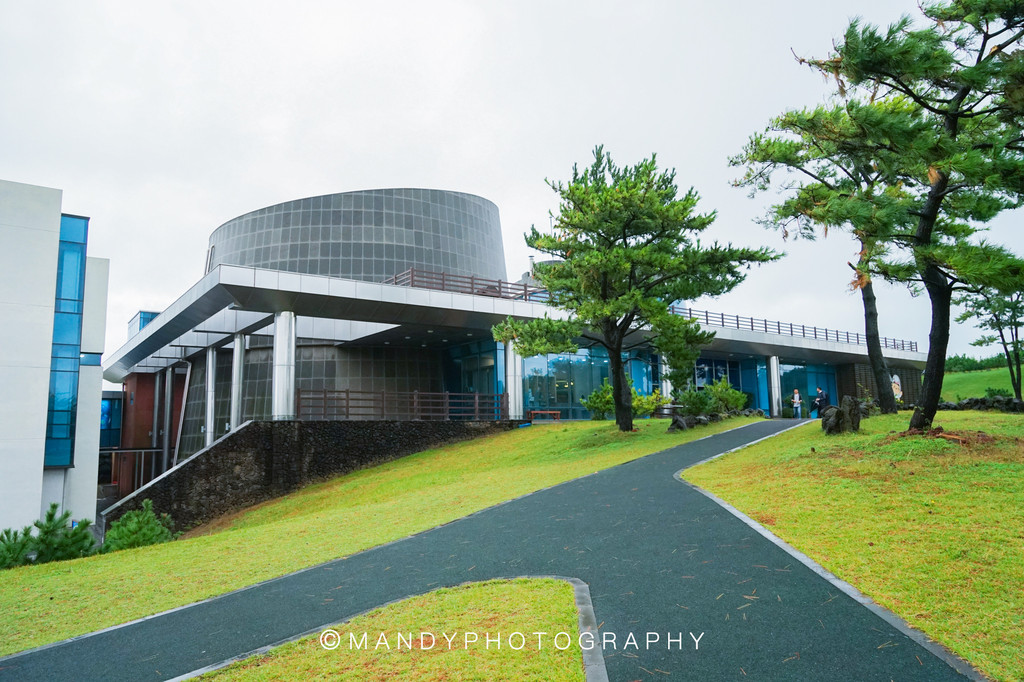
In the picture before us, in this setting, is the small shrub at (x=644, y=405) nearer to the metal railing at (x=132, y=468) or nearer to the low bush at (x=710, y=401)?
the low bush at (x=710, y=401)

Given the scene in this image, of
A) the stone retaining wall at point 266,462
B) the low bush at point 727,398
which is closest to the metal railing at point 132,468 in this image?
the stone retaining wall at point 266,462

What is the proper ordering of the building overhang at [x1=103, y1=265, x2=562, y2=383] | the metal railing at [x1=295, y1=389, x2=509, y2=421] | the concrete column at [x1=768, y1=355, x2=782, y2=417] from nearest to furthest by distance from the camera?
the building overhang at [x1=103, y1=265, x2=562, y2=383] → the metal railing at [x1=295, y1=389, x2=509, y2=421] → the concrete column at [x1=768, y1=355, x2=782, y2=417]

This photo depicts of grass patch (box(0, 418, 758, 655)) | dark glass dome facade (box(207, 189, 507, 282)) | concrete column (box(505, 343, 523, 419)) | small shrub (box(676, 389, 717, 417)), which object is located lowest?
grass patch (box(0, 418, 758, 655))

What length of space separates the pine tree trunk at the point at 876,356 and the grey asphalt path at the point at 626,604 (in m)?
12.6

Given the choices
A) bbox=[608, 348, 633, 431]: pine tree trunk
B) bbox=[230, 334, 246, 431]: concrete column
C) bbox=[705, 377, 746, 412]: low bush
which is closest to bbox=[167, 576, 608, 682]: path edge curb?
bbox=[608, 348, 633, 431]: pine tree trunk

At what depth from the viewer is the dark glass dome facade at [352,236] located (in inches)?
1425

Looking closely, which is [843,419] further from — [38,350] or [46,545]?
[38,350]

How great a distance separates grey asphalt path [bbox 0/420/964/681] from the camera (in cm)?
487

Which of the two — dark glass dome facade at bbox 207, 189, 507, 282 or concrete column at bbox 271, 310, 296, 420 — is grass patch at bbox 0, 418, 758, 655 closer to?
concrete column at bbox 271, 310, 296, 420

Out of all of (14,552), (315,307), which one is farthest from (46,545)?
(315,307)

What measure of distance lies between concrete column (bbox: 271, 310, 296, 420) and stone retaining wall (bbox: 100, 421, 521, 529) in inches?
32.3

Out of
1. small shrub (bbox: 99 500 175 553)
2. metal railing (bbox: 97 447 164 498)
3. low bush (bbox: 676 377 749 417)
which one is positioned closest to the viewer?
small shrub (bbox: 99 500 175 553)

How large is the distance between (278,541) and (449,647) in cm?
622

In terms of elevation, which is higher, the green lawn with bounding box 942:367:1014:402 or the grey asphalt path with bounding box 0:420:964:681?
the green lawn with bounding box 942:367:1014:402
